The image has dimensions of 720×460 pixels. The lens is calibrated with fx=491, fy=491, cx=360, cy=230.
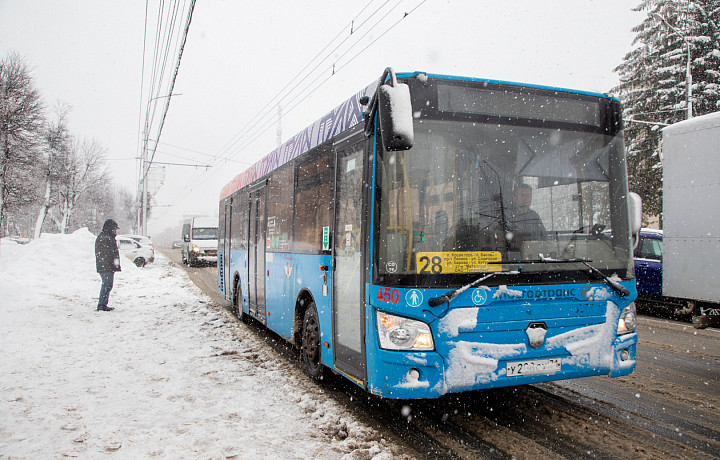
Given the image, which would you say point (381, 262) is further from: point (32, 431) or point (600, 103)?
point (32, 431)

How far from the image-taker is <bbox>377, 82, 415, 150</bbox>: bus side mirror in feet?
11.5

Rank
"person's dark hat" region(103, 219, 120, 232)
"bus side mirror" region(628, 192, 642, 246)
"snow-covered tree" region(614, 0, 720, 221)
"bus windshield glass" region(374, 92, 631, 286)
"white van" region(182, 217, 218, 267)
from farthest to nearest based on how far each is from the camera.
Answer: "white van" region(182, 217, 218, 267), "snow-covered tree" region(614, 0, 720, 221), "person's dark hat" region(103, 219, 120, 232), "bus side mirror" region(628, 192, 642, 246), "bus windshield glass" region(374, 92, 631, 286)

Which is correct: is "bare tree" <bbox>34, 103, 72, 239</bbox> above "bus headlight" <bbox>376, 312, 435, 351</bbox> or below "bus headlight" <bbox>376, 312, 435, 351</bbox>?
above

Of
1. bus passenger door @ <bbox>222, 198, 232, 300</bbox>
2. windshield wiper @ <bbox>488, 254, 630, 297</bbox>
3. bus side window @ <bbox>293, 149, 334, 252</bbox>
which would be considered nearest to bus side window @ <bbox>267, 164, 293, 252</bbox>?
bus side window @ <bbox>293, 149, 334, 252</bbox>

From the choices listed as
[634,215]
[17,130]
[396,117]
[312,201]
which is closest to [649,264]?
[634,215]

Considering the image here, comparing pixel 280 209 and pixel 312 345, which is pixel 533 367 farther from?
pixel 280 209

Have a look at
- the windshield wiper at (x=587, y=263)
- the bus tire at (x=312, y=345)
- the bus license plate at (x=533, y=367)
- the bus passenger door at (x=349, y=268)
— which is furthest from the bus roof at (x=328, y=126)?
the bus license plate at (x=533, y=367)

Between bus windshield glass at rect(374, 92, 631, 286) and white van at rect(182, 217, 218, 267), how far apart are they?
2554 cm

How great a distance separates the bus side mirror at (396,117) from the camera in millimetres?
3518

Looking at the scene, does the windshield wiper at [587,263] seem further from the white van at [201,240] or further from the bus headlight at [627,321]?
the white van at [201,240]

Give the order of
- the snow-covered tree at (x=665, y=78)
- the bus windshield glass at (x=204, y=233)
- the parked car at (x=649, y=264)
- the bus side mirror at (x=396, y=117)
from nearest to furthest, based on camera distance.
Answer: the bus side mirror at (x=396, y=117), the parked car at (x=649, y=264), the snow-covered tree at (x=665, y=78), the bus windshield glass at (x=204, y=233)

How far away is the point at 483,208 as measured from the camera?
392cm

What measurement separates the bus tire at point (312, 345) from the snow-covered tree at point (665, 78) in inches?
900

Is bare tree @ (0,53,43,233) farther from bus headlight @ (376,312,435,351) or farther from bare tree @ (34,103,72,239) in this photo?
bus headlight @ (376,312,435,351)
